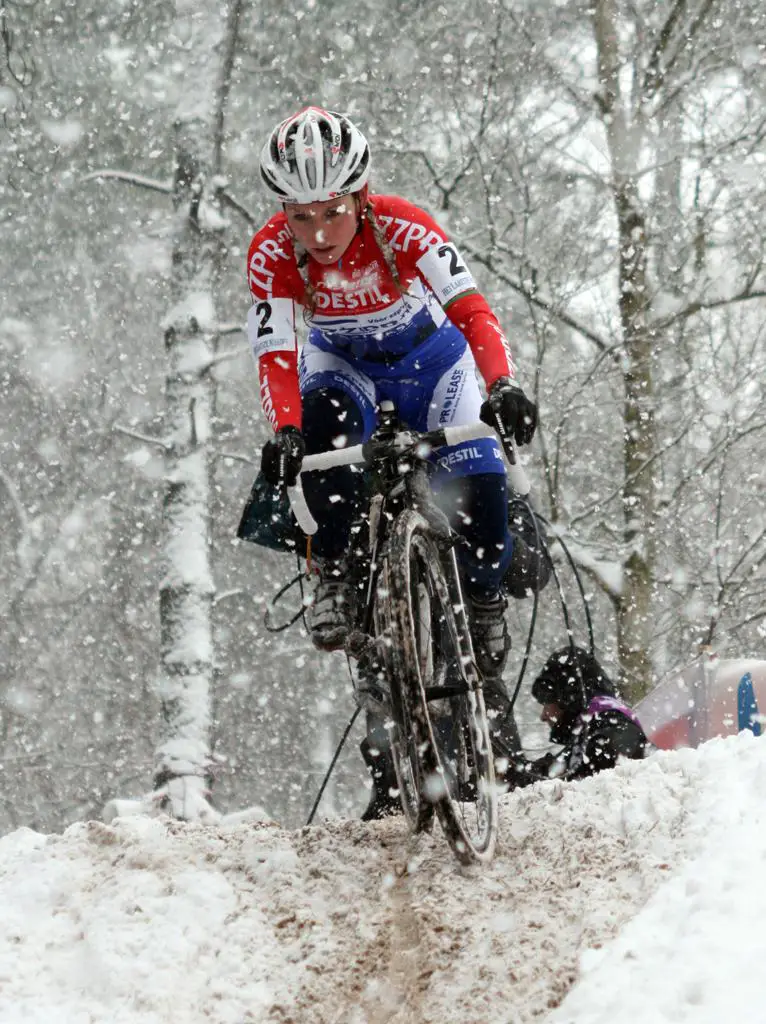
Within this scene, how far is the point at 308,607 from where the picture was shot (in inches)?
180

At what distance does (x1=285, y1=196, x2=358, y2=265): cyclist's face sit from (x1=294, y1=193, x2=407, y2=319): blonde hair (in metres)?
0.14

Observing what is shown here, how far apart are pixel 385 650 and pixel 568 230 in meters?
8.11

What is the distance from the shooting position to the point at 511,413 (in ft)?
12.3

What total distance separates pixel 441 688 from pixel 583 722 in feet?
7.14

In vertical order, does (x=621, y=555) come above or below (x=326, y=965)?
above

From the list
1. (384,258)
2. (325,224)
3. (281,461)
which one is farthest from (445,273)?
(281,461)

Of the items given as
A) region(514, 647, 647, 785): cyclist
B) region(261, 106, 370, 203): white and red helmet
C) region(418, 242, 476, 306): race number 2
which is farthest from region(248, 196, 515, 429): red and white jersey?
region(514, 647, 647, 785): cyclist

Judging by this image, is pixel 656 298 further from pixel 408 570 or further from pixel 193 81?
pixel 408 570

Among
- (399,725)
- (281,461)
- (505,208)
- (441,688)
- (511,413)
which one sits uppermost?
(505,208)

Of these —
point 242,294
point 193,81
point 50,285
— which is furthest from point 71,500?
point 193,81

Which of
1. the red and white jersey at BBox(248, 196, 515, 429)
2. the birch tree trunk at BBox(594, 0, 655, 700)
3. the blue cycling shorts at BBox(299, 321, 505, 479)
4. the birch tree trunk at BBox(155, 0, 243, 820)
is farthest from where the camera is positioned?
the birch tree trunk at BBox(594, 0, 655, 700)

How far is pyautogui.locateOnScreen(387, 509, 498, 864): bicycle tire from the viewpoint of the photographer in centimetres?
348

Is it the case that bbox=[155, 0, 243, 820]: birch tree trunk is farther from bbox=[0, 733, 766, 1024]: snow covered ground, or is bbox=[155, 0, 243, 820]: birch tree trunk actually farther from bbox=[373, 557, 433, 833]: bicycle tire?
bbox=[373, 557, 433, 833]: bicycle tire

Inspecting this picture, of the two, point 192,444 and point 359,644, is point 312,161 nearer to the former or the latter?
point 359,644
